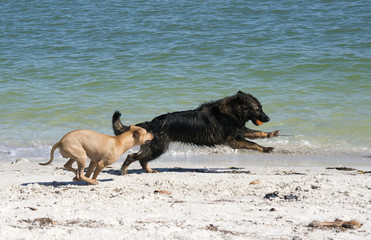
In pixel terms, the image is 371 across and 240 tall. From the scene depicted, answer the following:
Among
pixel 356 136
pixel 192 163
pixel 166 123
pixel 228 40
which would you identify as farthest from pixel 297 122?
pixel 228 40

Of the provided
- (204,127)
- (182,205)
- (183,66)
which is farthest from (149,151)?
(183,66)

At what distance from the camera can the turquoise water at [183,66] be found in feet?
35.0

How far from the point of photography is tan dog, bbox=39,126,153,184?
614cm

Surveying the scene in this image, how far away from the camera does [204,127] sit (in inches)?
305

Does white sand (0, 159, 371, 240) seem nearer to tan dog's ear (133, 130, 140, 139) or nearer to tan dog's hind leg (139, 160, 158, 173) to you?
tan dog's hind leg (139, 160, 158, 173)

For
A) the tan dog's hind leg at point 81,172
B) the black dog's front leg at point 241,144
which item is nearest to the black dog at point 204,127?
the black dog's front leg at point 241,144

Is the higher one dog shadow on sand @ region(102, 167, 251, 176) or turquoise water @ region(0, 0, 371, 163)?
turquoise water @ region(0, 0, 371, 163)

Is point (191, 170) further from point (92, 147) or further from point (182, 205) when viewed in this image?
point (182, 205)

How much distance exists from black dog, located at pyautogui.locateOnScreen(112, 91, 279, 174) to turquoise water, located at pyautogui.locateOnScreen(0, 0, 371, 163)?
1361 millimetres

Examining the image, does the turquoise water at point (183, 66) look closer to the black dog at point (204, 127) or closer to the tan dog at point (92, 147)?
the black dog at point (204, 127)

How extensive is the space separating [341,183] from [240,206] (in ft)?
Result: 5.19

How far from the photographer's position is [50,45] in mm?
18359

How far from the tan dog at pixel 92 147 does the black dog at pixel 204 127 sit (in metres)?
0.70

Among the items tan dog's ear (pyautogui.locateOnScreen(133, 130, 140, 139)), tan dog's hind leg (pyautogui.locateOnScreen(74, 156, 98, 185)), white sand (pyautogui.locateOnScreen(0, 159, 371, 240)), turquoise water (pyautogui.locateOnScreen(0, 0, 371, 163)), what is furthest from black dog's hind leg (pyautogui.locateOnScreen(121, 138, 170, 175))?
turquoise water (pyautogui.locateOnScreen(0, 0, 371, 163))
